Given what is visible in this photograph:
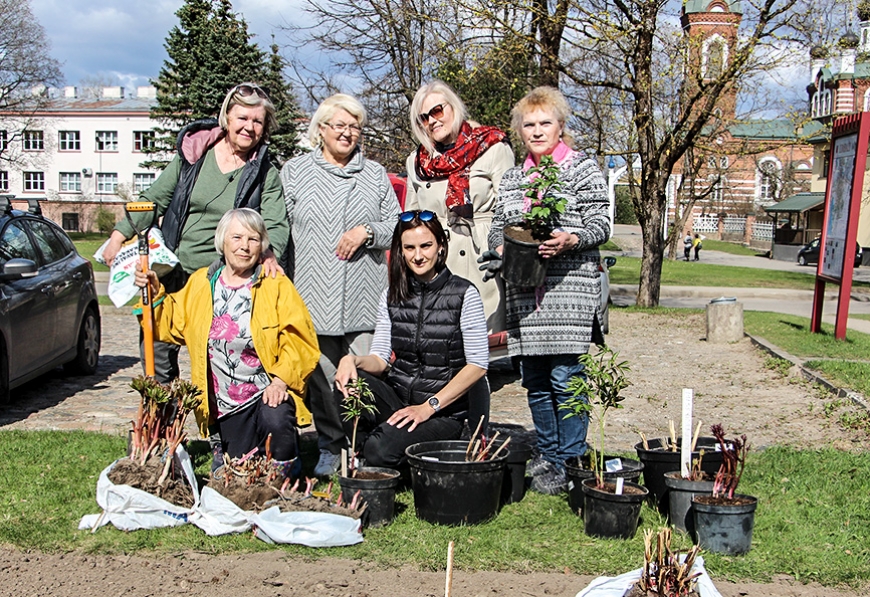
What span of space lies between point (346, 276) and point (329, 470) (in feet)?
3.76

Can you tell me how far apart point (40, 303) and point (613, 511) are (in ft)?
19.2

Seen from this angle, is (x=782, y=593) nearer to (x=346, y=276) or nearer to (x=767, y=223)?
(x=346, y=276)

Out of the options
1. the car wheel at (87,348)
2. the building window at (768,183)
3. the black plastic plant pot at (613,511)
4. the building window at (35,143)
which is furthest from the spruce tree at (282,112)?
the building window at (35,143)

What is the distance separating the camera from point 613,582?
3275 mm

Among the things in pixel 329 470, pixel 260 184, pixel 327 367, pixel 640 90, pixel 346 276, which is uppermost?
pixel 640 90

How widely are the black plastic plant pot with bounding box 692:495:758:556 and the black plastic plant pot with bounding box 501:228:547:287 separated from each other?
142 centimetres

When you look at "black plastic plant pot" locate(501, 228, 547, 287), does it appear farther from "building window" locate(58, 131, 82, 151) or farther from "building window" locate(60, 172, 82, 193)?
"building window" locate(58, 131, 82, 151)

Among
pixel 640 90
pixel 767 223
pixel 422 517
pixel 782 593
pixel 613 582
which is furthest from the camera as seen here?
pixel 767 223

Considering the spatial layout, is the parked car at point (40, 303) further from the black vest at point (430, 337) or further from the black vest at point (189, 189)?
the black vest at point (430, 337)

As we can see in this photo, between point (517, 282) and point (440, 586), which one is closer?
point (440, 586)

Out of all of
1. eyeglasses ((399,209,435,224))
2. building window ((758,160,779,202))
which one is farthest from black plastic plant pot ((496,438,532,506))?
building window ((758,160,779,202))

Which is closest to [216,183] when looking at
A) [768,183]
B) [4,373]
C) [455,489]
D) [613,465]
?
[455,489]

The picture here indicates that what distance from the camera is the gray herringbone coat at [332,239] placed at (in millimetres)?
5293

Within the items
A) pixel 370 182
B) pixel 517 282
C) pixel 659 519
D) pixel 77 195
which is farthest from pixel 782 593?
pixel 77 195
